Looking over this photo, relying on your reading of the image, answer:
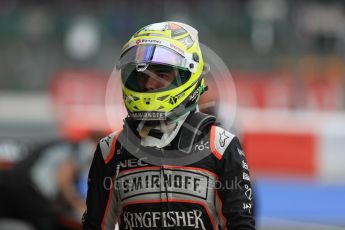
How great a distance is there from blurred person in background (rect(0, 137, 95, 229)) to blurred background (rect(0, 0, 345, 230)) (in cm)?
359

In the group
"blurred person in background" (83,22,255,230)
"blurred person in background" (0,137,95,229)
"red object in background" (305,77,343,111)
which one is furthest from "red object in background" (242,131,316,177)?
"blurred person in background" (83,22,255,230)

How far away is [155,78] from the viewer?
3.23 meters

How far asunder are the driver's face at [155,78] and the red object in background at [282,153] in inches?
466

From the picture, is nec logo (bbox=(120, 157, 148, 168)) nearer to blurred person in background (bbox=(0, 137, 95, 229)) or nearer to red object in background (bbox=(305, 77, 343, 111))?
blurred person in background (bbox=(0, 137, 95, 229))

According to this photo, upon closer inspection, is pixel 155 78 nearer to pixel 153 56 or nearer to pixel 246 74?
pixel 153 56

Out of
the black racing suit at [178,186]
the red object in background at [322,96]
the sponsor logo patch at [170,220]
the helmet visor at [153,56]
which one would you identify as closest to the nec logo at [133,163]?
the black racing suit at [178,186]

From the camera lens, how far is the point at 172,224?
3154 mm

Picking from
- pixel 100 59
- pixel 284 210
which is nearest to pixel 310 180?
pixel 284 210

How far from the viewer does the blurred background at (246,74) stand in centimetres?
1480

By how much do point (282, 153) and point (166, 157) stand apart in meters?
12.3

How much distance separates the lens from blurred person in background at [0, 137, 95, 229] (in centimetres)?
837

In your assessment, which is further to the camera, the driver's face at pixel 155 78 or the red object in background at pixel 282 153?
the red object in background at pixel 282 153

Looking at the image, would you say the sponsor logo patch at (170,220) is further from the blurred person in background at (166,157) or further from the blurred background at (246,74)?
the blurred background at (246,74)

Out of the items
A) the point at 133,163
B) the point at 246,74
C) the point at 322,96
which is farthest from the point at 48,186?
the point at 246,74
